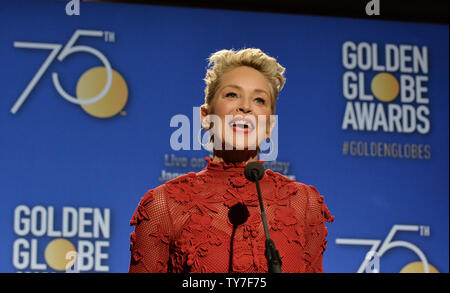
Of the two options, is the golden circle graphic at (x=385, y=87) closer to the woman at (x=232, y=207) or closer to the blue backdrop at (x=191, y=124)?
the blue backdrop at (x=191, y=124)

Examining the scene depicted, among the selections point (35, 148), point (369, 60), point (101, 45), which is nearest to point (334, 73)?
point (369, 60)

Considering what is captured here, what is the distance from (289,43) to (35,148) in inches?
58.5

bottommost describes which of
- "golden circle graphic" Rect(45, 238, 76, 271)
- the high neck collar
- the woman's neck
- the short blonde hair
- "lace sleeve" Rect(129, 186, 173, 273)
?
"golden circle graphic" Rect(45, 238, 76, 271)

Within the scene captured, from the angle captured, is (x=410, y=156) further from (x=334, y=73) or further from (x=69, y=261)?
(x=69, y=261)

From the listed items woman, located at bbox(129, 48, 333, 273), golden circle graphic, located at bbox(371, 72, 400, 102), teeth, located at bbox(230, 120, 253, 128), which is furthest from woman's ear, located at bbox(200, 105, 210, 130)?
golden circle graphic, located at bbox(371, 72, 400, 102)

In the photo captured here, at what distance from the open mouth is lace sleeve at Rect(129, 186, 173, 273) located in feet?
0.85

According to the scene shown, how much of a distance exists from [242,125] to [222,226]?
0.27m

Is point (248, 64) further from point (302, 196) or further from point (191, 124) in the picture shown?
point (191, 124)

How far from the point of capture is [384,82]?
419 centimetres

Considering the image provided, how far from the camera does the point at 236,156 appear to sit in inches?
77.7

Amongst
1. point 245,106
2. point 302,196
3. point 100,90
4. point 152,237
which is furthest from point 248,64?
point 100,90

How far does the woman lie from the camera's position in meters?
1.83

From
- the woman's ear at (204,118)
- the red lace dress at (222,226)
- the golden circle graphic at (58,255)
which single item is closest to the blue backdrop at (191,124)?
the golden circle graphic at (58,255)

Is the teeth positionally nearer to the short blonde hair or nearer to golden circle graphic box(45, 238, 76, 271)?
the short blonde hair
